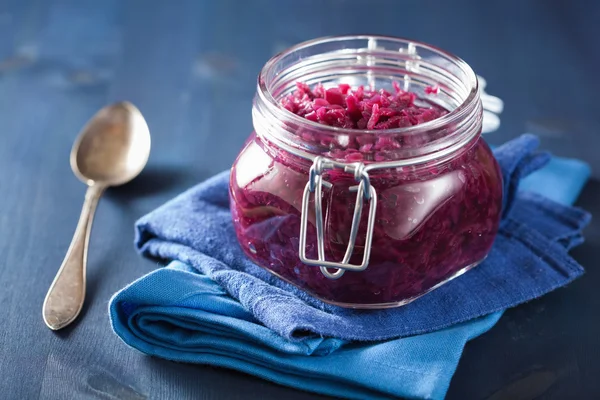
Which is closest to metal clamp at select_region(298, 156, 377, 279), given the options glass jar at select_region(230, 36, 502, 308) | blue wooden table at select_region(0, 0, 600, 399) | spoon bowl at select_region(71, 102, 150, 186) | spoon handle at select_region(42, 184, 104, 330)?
glass jar at select_region(230, 36, 502, 308)

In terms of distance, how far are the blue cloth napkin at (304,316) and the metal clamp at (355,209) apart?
0.10 m

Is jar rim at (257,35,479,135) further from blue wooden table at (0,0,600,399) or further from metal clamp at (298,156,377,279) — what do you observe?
blue wooden table at (0,0,600,399)

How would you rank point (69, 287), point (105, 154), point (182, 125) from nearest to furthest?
1. point (69, 287)
2. point (105, 154)
3. point (182, 125)

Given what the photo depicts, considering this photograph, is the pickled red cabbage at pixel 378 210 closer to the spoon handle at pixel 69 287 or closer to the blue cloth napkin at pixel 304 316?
the blue cloth napkin at pixel 304 316

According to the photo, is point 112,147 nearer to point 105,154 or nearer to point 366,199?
point 105,154

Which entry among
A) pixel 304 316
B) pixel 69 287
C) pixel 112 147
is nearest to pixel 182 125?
pixel 112 147

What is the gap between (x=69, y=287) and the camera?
1.26 metres

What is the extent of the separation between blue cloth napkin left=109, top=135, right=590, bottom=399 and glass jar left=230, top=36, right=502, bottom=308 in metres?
0.04

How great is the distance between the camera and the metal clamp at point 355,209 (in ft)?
3.43

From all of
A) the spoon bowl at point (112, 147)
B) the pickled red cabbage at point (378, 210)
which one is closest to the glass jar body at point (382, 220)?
the pickled red cabbage at point (378, 210)

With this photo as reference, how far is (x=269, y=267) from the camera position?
1.25 metres

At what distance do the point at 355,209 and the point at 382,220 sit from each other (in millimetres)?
68

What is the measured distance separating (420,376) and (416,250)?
0.55 feet

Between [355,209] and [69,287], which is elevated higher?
[355,209]
